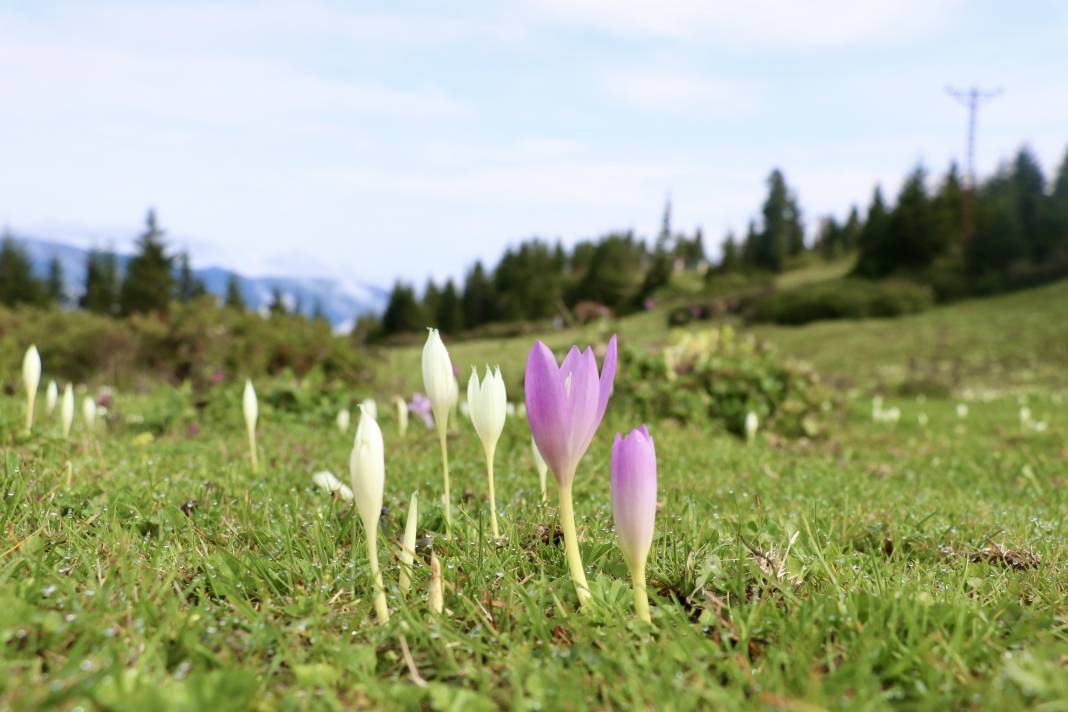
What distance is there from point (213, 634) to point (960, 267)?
52049 mm

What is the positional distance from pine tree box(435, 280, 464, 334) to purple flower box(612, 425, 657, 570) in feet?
228

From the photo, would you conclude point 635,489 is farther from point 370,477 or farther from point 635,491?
point 370,477

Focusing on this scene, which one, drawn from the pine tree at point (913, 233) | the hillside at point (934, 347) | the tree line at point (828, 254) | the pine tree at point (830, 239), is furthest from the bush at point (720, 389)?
the pine tree at point (830, 239)

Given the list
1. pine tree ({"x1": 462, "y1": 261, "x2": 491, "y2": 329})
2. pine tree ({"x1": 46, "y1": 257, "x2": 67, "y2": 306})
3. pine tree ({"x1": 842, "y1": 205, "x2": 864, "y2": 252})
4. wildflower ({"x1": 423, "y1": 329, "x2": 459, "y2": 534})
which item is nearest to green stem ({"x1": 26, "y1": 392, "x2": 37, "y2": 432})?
wildflower ({"x1": 423, "y1": 329, "x2": 459, "y2": 534})

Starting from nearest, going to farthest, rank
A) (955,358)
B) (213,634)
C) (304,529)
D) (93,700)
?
(93,700)
(213,634)
(304,529)
(955,358)

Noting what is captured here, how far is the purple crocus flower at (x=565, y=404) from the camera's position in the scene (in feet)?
5.46

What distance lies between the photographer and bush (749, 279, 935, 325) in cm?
3931

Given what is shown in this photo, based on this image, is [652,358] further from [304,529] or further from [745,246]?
[745,246]

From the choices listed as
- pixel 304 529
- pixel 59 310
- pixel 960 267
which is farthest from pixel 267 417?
pixel 960 267

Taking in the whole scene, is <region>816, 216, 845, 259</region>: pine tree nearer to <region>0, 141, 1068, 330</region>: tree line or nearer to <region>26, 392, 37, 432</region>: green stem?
<region>0, 141, 1068, 330</region>: tree line

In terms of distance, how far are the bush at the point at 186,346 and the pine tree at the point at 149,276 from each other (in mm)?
54856

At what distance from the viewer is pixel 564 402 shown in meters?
1.68

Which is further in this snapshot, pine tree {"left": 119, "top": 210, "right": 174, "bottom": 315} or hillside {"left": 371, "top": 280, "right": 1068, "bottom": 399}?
pine tree {"left": 119, "top": 210, "right": 174, "bottom": 315}

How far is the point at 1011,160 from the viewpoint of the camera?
188 feet
